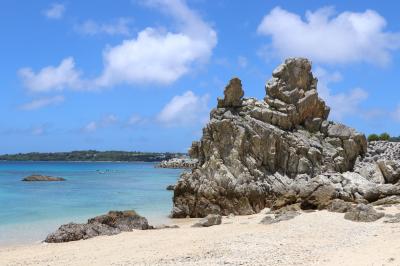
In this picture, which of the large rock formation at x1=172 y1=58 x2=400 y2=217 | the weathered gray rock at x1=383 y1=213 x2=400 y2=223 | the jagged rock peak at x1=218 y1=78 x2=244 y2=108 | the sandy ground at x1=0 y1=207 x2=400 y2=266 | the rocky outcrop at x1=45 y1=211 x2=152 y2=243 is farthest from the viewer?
the jagged rock peak at x1=218 y1=78 x2=244 y2=108

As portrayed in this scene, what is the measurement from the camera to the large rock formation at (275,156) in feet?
87.7

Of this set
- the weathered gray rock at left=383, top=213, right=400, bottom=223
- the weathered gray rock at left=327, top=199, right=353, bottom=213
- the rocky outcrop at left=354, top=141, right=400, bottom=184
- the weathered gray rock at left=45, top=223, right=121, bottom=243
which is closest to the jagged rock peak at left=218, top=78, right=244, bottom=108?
the rocky outcrop at left=354, top=141, right=400, bottom=184

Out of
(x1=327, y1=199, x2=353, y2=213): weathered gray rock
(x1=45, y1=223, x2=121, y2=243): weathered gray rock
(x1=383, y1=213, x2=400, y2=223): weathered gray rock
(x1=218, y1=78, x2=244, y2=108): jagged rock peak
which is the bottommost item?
(x1=45, y1=223, x2=121, y2=243): weathered gray rock

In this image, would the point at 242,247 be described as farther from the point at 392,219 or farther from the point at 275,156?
the point at 275,156

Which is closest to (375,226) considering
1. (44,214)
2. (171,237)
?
(171,237)

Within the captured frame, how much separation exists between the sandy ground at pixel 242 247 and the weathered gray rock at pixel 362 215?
0.44 m

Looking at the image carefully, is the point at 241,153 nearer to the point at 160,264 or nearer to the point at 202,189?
the point at 202,189

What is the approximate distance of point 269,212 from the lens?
1006 inches

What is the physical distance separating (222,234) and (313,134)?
524 inches

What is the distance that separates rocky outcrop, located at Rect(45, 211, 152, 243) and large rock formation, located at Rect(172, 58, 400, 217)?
5.44m

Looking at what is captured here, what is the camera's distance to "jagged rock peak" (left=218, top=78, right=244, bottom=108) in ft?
96.2

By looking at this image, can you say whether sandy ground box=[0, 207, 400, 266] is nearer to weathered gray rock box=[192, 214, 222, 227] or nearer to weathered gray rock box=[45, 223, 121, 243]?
weathered gray rock box=[45, 223, 121, 243]

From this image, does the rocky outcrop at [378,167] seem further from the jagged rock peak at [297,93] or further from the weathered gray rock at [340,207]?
the weathered gray rock at [340,207]

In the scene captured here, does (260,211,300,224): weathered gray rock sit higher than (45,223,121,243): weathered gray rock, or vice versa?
A: (260,211,300,224): weathered gray rock
